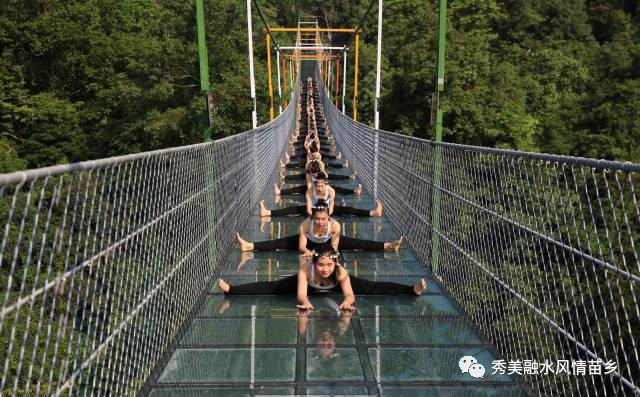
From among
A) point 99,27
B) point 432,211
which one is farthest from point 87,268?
point 99,27

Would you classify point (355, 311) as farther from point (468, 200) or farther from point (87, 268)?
point (87, 268)

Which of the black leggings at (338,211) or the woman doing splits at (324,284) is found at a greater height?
the woman doing splits at (324,284)

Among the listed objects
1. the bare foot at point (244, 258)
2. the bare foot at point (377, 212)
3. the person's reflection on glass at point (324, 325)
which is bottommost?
the bare foot at point (377, 212)

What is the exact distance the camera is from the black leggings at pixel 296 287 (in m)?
5.83

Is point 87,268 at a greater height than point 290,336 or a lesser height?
greater

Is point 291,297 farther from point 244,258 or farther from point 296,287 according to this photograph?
point 244,258

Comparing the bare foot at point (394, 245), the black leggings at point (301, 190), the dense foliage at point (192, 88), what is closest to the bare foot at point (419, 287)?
the bare foot at point (394, 245)

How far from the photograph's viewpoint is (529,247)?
388 cm

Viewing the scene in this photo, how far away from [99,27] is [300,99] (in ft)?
54.9

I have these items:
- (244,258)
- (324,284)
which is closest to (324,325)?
(324,284)

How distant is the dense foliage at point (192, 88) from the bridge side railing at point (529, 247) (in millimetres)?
29731

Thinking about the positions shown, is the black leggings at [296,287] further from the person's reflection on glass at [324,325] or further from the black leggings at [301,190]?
the black leggings at [301,190]

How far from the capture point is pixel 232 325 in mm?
5082

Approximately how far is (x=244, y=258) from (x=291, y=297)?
1533 mm
